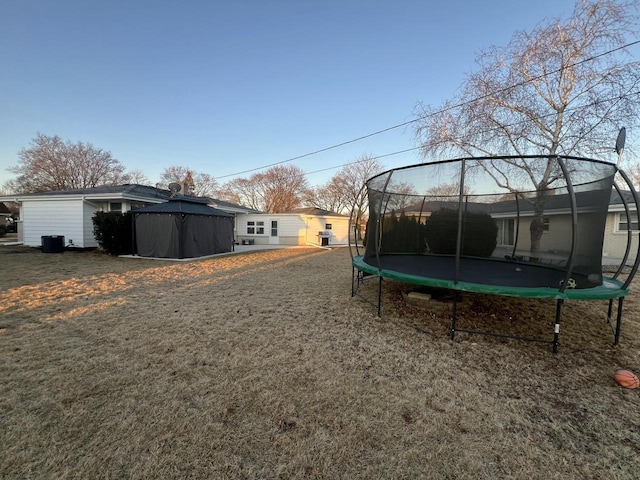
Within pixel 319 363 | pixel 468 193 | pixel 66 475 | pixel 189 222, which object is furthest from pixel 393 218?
pixel 189 222

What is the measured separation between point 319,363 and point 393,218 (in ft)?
14.3

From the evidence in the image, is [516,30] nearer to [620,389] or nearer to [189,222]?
[620,389]

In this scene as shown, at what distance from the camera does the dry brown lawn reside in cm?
153

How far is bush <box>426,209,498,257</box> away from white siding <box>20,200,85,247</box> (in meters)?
14.5

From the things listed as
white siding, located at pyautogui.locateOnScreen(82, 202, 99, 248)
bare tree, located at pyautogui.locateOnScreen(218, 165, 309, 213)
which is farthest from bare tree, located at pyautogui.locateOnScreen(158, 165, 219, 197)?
white siding, located at pyautogui.locateOnScreen(82, 202, 99, 248)

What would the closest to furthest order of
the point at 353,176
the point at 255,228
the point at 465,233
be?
the point at 465,233, the point at 255,228, the point at 353,176

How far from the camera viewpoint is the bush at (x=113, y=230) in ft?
35.9

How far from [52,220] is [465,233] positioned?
17.1 meters

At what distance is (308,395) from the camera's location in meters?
2.17

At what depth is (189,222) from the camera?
35.2ft

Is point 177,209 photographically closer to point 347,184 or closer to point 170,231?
point 170,231

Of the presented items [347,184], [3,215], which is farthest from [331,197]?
[3,215]

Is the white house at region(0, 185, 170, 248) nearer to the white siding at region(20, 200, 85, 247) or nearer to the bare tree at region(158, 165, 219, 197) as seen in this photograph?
the white siding at region(20, 200, 85, 247)

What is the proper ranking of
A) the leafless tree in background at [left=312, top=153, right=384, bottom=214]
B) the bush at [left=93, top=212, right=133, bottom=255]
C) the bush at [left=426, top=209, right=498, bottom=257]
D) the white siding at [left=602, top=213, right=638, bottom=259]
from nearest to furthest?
the bush at [left=426, top=209, right=498, bottom=257] < the bush at [left=93, top=212, right=133, bottom=255] < the white siding at [left=602, top=213, right=638, bottom=259] < the leafless tree in background at [left=312, top=153, right=384, bottom=214]
